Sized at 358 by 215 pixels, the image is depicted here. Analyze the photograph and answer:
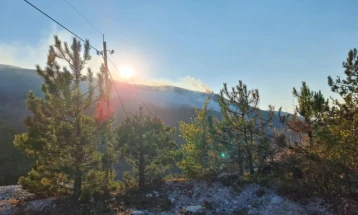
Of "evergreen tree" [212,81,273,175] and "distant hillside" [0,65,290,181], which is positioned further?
"distant hillside" [0,65,290,181]

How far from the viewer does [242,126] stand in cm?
1798

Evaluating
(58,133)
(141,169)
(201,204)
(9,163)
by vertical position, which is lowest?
(9,163)

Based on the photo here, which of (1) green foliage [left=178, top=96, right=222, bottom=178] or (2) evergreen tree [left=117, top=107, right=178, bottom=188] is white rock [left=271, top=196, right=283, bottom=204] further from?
(2) evergreen tree [left=117, top=107, right=178, bottom=188]

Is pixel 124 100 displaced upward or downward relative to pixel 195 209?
upward

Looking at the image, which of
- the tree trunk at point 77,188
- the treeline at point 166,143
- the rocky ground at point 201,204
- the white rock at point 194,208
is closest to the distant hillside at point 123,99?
the treeline at point 166,143

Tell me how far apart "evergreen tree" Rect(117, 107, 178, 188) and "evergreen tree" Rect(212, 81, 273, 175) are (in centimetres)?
364

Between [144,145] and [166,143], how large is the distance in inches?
63.5

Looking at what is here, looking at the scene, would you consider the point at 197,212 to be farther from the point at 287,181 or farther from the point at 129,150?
the point at 129,150

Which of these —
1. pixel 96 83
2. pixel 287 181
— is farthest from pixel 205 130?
pixel 96 83

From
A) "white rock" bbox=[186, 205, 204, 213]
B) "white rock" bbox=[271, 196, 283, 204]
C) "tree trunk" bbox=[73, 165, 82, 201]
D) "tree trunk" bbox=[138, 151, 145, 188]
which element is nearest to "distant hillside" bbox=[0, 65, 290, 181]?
"tree trunk" bbox=[138, 151, 145, 188]

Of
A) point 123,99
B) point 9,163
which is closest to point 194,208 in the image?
point 9,163

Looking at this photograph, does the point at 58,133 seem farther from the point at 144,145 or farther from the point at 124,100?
the point at 124,100

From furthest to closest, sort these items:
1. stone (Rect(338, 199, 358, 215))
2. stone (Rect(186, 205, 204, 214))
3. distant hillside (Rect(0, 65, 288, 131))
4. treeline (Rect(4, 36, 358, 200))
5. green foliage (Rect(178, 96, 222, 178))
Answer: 1. distant hillside (Rect(0, 65, 288, 131))
2. green foliage (Rect(178, 96, 222, 178))
3. stone (Rect(186, 205, 204, 214))
4. treeline (Rect(4, 36, 358, 200))
5. stone (Rect(338, 199, 358, 215))

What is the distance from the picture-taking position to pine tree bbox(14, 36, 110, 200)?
13.5 meters
